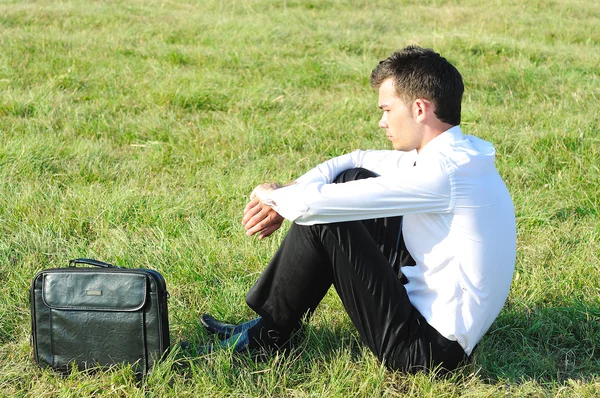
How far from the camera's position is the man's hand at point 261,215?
2928mm

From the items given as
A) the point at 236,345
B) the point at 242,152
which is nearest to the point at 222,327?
the point at 236,345

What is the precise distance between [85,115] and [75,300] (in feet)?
11.7

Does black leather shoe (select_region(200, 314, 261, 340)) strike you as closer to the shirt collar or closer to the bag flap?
the bag flap

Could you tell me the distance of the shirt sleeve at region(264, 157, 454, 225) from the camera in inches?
99.7

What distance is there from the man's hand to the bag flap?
0.51 metres

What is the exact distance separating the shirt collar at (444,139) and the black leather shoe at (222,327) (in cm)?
107

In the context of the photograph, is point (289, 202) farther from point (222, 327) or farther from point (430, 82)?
point (222, 327)

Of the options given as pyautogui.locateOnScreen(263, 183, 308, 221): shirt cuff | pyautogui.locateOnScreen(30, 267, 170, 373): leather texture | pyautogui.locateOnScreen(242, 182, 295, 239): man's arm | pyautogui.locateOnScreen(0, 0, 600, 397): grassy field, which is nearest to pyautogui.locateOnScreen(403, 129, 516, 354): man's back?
pyautogui.locateOnScreen(0, 0, 600, 397): grassy field

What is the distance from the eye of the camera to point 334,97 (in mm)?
6793

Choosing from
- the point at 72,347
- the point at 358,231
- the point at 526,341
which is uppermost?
the point at 358,231

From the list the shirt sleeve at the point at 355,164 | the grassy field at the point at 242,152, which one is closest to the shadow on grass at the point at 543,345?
the grassy field at the point at 242,152

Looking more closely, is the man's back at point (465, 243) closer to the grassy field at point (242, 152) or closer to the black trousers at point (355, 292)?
the black trousers at point (355, 292)

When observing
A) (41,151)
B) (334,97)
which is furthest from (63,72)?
(334,97)

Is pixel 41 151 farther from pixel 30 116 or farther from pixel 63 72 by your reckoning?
pixel 63 72
